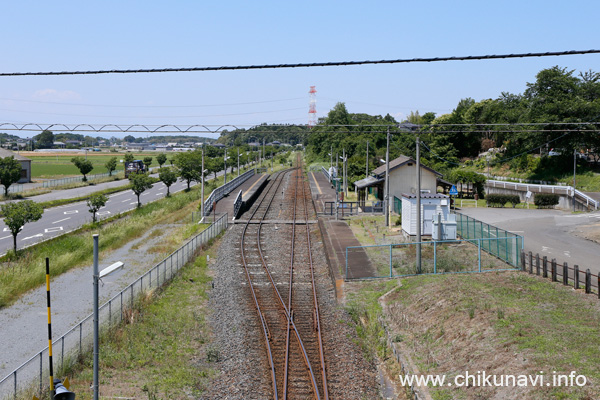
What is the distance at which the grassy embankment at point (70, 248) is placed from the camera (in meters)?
21.5

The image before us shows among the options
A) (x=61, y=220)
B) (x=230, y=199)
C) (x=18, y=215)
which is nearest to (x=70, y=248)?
(x=18, y=215)

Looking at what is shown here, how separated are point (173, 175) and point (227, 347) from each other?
45.0 metres

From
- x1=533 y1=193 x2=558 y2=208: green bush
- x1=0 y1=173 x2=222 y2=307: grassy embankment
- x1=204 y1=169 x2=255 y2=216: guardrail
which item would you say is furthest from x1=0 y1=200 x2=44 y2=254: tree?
x1=533 y1=193 x2=558 y2=208: green bush

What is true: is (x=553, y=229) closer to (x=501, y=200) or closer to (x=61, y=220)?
(x=501, y=200)

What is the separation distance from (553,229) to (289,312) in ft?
73.0

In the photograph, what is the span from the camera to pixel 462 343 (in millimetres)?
13266

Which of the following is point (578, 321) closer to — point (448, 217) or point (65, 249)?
point (448, 217)

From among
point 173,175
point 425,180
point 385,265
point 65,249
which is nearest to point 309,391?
point 385,265

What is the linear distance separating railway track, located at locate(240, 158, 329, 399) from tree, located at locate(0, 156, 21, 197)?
92.1 ft

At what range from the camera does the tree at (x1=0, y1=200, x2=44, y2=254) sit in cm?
2669

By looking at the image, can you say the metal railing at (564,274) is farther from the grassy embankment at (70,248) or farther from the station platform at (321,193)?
the station platform at (321,193)

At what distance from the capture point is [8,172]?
2015 inches

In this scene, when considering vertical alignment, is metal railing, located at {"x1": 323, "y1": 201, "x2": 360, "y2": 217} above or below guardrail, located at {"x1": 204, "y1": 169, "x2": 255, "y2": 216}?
below

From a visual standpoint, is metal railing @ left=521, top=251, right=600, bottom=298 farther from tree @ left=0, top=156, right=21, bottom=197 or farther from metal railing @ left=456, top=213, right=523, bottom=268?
tree @ left=0, top=156, right=21, bottom=197
